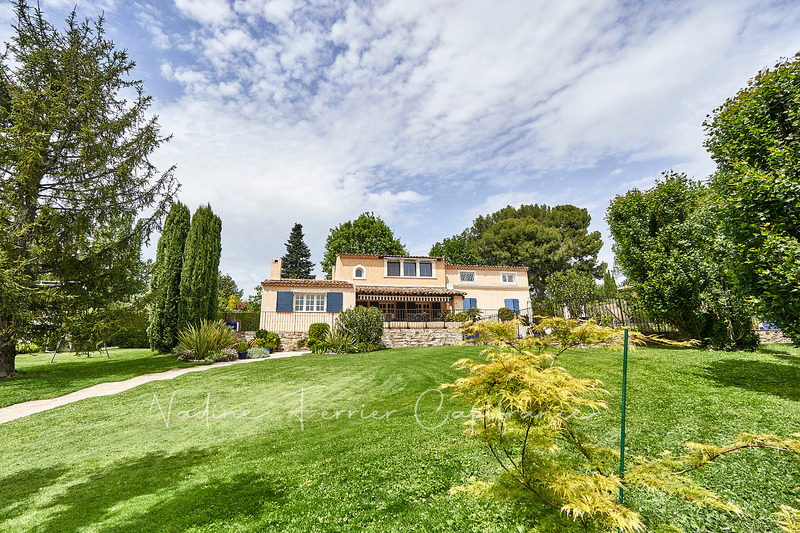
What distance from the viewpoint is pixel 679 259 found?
11.2 m

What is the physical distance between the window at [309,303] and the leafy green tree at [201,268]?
17.3ft

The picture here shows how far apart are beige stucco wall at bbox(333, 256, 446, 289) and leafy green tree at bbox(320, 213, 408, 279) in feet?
46.9

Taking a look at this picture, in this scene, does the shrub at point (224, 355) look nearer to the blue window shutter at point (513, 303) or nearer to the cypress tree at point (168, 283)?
the cypress tree at point (168, 283)

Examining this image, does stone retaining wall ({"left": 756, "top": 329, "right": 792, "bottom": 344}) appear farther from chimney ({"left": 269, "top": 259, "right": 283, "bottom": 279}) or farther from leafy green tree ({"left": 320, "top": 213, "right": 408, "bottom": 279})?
leafy green tree ({"left": 320, "top": 213, "right": 408, "bottom": 279})

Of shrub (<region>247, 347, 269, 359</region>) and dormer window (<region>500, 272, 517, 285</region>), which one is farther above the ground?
dormer window (<region>500, 272, 517, 285</region>)

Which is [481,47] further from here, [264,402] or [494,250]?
[494,250]

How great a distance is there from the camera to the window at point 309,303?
2314cm

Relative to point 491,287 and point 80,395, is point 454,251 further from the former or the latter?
point 80,395

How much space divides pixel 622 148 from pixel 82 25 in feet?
77.4

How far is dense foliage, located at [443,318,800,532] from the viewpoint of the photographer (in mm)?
2338

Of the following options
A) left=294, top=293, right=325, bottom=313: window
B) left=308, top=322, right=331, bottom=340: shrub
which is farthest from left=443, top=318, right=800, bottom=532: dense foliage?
left=294, top=293, right=325, bottom=313: window

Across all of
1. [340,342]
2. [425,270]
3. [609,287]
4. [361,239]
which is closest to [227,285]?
[361,239]

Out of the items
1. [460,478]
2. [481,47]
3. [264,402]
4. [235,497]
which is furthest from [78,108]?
[460,478]

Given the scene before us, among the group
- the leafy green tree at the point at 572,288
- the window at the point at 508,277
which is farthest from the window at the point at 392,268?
the leafy green tree at the point at 572,288
